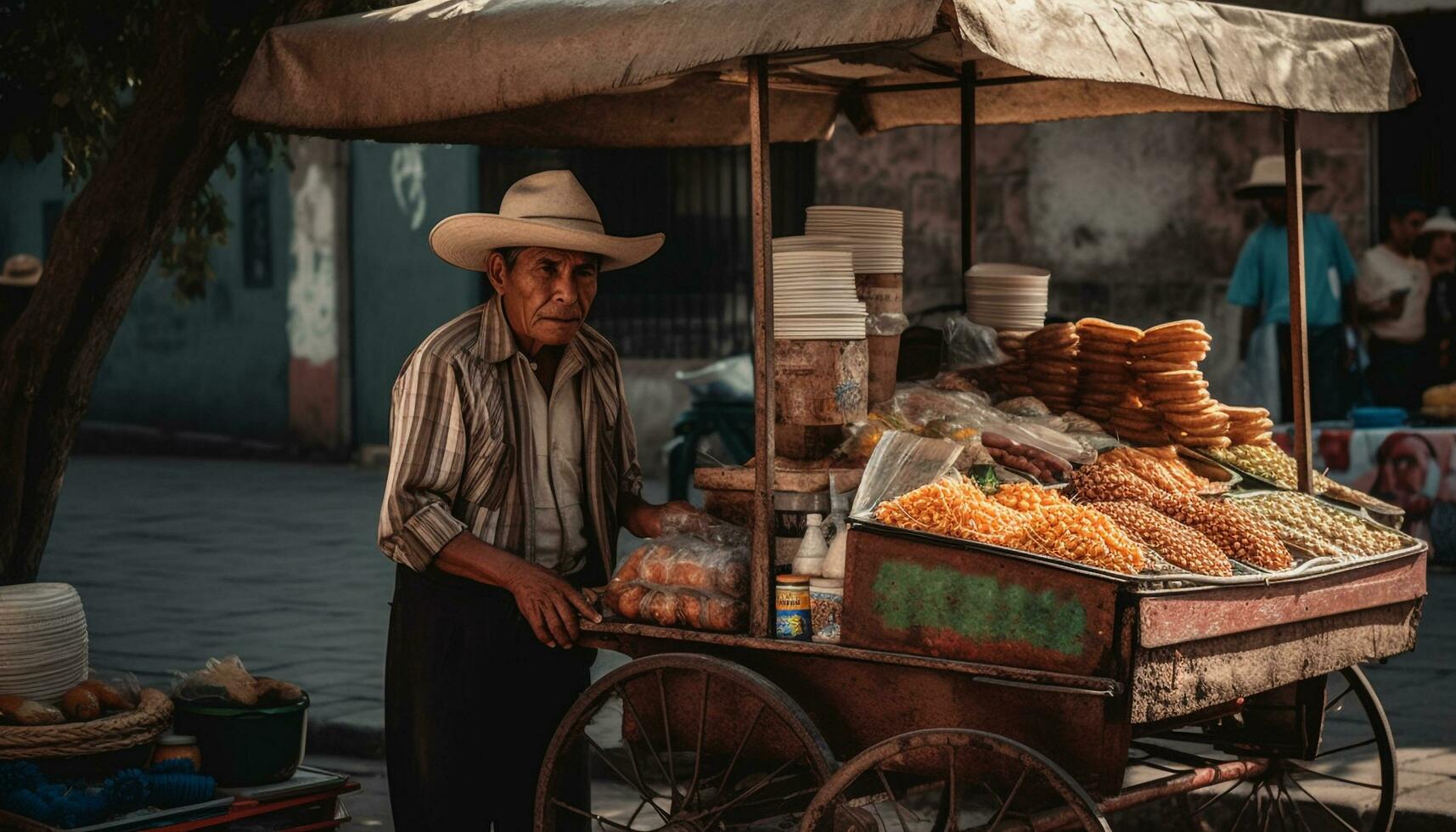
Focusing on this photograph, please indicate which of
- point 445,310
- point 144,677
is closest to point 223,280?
point 445,310

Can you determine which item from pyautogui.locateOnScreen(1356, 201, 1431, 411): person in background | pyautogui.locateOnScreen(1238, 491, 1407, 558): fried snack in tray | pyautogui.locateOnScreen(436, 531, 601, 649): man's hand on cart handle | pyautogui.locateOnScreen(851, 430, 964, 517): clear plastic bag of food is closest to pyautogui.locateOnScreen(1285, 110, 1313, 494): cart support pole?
pyautogui.locateOnScreen(1238, 491, 1407, 558): fried snack in tray

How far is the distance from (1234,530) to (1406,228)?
22.9 feet

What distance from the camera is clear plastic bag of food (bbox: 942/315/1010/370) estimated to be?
4707 millimetres

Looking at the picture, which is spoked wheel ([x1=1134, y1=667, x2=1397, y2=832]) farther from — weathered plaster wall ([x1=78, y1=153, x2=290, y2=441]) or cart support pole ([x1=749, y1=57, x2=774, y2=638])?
weathered plaster wall ([x1=78, y1=153, x2=290, y2=441])

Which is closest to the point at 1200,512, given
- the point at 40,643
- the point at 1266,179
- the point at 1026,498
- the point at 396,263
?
the point at 1026,498

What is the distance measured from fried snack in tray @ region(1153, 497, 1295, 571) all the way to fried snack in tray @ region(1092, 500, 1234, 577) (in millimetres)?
41

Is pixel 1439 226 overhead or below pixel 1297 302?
overhead

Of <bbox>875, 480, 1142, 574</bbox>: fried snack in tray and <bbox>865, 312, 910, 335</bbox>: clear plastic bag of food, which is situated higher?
<bbox>865, 312, 910, 335</bbox>: clear plastic bag of food

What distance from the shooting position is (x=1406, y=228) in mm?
Result: 10164

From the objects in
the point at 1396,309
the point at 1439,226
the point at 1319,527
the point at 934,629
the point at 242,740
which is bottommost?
the point at 242,740

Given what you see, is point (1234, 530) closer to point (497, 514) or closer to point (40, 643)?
point (497, 514)

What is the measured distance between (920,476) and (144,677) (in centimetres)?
420

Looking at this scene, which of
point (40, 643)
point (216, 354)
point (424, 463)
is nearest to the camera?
point (424, 463)

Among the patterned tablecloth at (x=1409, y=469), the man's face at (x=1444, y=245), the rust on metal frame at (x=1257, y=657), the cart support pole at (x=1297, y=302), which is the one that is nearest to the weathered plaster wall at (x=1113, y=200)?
the man's face at (x=1444, y=245)
